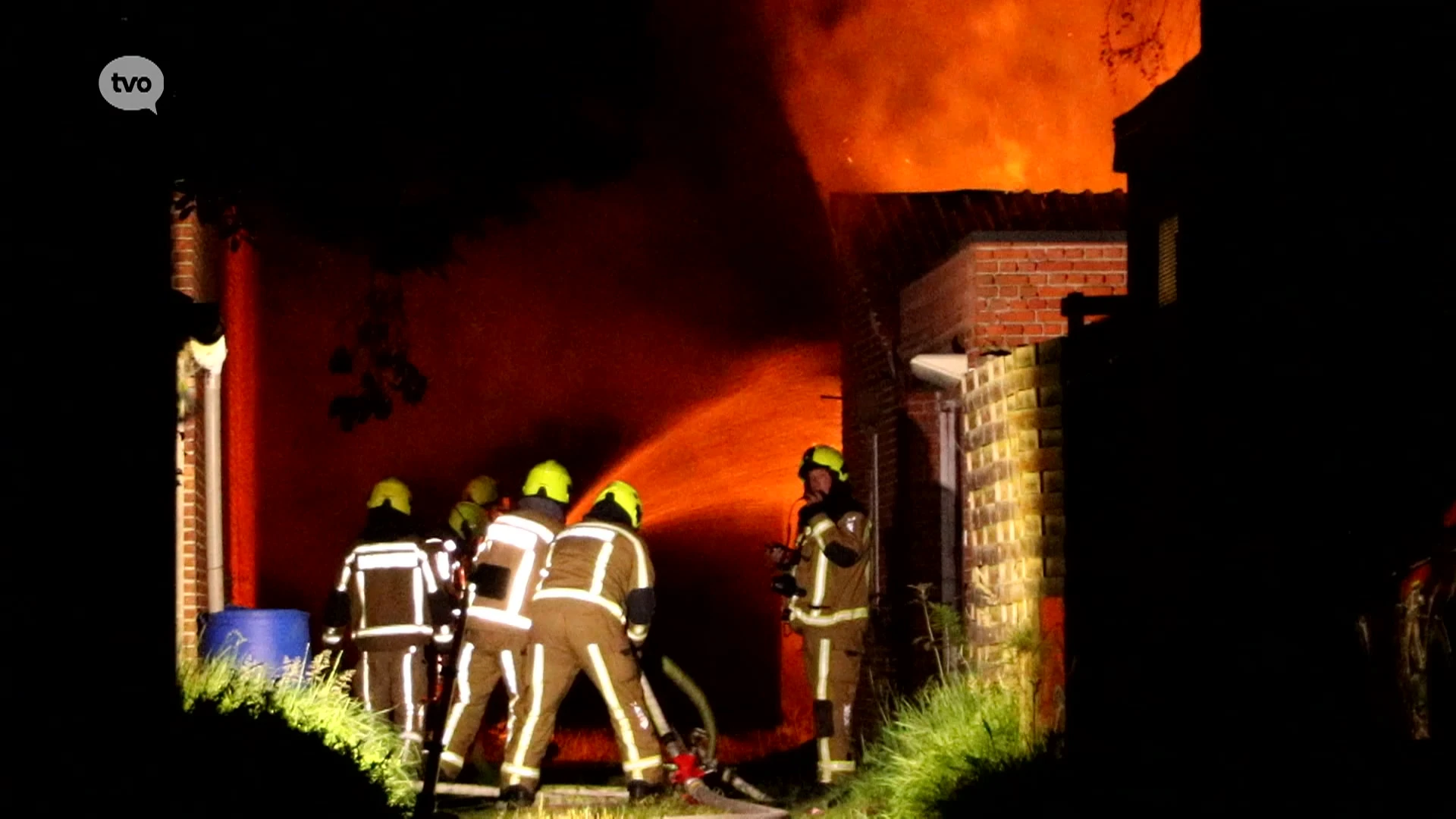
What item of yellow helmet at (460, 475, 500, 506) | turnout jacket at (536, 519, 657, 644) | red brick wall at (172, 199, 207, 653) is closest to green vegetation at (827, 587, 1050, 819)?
turnout jacket at (536, 519, 657, 644)

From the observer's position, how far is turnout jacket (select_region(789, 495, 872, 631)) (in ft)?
38.6

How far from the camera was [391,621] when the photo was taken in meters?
12.3

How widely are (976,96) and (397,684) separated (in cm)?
1145

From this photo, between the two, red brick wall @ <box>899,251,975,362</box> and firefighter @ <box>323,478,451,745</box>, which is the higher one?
red brick wall @ <box>899,251,975,362</box>

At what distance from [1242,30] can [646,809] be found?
16.2 ft

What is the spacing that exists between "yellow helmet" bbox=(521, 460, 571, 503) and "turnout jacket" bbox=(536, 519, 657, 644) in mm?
423

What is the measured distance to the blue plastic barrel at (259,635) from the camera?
11703mm

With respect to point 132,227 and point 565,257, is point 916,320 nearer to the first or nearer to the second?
point 132,227

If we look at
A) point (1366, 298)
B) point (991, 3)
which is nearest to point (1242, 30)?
point (1366, 298)

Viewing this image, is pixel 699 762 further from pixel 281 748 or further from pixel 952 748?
pixel 281 748

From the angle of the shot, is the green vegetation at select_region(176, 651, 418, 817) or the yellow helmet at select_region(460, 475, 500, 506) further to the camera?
the yellow helmet at select_region(460, 475, 500, 506)

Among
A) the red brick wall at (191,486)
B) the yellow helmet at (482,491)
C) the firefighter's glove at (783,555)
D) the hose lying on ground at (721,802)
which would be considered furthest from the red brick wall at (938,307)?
the red brick wall at (191,486)

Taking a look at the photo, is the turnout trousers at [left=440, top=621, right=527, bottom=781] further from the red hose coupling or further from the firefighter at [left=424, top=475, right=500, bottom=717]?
the red hose coupling

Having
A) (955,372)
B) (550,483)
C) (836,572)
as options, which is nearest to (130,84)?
(550,483)
